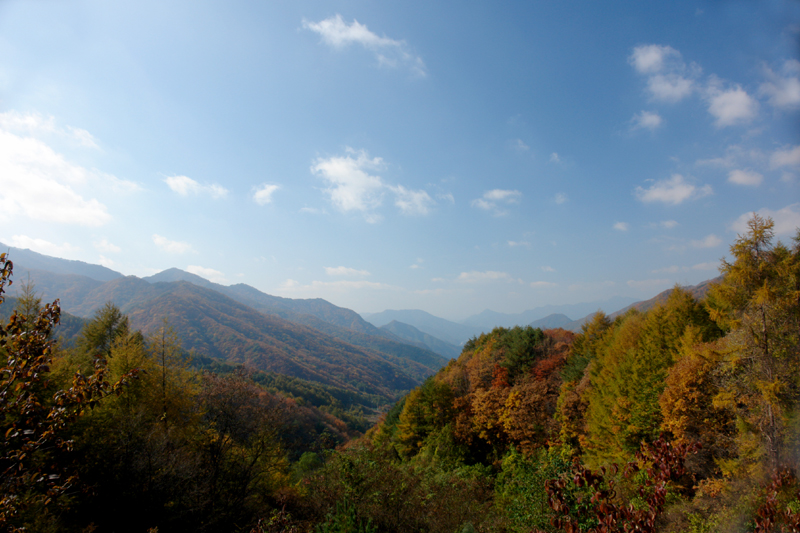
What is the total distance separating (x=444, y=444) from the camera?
2684cm

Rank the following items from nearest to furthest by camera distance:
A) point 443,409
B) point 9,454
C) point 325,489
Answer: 1. point 9,454
2. point 325,489
3. point 443,409

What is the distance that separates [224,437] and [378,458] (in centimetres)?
1160

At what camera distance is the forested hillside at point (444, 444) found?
16.2 feet

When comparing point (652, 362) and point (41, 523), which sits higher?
point (652, 362)

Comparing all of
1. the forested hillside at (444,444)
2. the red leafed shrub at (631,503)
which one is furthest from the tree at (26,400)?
the red leafed shrub at (631,503)

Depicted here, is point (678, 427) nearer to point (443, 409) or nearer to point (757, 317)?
point (757, 317)

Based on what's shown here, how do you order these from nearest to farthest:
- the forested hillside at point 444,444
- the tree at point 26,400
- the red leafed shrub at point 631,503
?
the red leafed shrub at point 631,503 < the tree at point 26,400 < the forested hillside at point 444,444

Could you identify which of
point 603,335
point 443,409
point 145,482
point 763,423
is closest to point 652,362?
point 763,423

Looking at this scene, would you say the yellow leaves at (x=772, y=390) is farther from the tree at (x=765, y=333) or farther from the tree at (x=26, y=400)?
the tree at (x=26, y=400)

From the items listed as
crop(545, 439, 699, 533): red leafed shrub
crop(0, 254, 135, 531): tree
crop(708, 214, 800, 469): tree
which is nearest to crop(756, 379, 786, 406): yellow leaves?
crop(708, 214, 800, 469): tree

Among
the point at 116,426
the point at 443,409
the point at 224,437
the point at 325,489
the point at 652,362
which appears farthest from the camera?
the point at 443,409

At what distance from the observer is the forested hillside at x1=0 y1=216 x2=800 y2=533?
4934 millimetres

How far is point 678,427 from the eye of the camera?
54.9ft

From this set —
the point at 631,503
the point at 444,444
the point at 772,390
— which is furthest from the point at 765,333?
the point at 444,444
